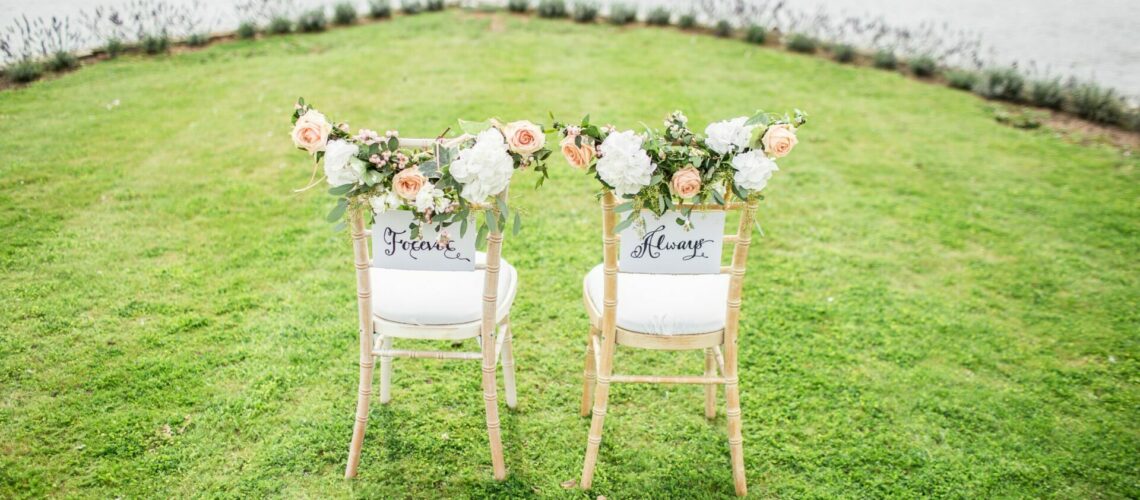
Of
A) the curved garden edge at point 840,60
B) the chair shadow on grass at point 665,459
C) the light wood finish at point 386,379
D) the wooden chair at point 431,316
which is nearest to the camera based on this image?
the wooden chair at point 431,316

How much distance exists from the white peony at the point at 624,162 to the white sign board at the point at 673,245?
0.25 m

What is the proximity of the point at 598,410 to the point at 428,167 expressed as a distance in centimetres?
141

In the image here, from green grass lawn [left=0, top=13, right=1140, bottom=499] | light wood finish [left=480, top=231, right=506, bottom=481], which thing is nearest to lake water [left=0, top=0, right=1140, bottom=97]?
green grass lawn [left=0, top=13, right=1140, bottom=499]

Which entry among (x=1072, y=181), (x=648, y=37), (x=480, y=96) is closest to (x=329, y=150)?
(x=480, y=96)

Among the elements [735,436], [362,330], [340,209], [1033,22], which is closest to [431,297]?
[362,330]

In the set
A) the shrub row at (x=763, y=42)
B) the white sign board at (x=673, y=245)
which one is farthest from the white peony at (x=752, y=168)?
the shrub row at (x=763, y=42)

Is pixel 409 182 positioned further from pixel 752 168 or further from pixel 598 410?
pixel 598 410

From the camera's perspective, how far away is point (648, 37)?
1065 cm

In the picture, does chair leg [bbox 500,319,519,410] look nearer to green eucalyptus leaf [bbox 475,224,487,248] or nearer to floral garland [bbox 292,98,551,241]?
green eucalyptus leaf [bbox 475,224,487,248]

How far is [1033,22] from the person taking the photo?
11.3 meters

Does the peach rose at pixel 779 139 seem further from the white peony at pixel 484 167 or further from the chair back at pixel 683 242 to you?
the white peony at pixel 484 167

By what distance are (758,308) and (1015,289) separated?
6.54 ft

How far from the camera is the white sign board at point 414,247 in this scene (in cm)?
293

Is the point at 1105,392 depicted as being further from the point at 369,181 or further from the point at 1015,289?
the point at 369,181
